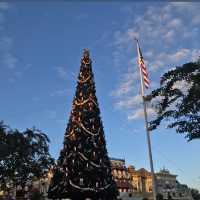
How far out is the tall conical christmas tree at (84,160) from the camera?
3541 cm

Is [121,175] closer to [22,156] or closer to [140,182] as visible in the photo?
[140,182]

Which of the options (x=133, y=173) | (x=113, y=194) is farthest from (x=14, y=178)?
(x=133, y=173)

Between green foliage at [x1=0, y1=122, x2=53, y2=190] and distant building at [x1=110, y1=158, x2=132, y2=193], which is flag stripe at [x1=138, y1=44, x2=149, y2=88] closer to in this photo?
green foliage at [x1=0, y1=122, x2=53, y2=190]

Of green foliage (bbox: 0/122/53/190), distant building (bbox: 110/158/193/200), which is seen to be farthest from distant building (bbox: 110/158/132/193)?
green foliage (bbox: 0/122/53/190)

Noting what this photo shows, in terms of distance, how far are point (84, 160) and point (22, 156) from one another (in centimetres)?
850

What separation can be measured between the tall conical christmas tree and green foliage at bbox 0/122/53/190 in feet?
17.7

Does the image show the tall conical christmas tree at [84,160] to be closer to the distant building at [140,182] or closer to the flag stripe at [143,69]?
the flag stripe at [143,69]

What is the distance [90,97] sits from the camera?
39.5 m

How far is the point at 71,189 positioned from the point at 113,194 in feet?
14.6

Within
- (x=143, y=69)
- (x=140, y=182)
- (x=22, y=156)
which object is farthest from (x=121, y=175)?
(x=143, y=69)

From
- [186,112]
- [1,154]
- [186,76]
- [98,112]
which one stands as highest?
[98,112]

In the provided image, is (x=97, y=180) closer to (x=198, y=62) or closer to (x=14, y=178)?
(x=14, y=178)

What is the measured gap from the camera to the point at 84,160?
36125 millimetres

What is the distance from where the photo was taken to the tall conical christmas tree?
35.4 m
